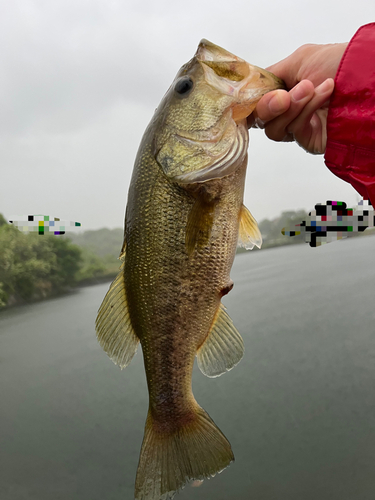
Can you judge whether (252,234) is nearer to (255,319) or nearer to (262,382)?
(262,382)

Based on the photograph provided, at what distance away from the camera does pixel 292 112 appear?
1.37 metres

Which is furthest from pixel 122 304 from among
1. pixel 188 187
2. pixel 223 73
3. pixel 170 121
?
pixel 223 73

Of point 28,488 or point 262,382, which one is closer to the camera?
point 28,488

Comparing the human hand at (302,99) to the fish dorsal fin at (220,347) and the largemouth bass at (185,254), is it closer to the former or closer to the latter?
the largemouth bass at (185,254)

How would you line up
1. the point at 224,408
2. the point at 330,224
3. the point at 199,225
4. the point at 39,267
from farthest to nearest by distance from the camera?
the point at 39,267, the point at 224,408, the point at 330,224, the point at 199,225

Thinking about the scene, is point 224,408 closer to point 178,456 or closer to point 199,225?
point 178,456

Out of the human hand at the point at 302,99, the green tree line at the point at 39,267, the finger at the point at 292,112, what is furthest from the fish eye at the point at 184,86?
the green tree line at the point at 39,267

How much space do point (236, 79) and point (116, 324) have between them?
123 cm

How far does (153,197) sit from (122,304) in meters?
0.53

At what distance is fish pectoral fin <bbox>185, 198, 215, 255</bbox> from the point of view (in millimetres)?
1170

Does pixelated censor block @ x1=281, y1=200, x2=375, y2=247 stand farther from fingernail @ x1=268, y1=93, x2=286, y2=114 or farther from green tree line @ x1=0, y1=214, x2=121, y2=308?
green tree line @ x1=0, y1=214, x2=121, y2=308

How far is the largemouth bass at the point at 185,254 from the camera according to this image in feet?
3.90

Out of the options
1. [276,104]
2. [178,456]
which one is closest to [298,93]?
[276,104]

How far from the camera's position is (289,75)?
1595 mm
